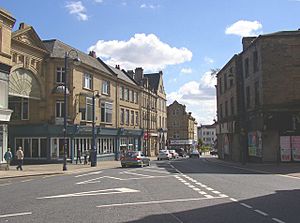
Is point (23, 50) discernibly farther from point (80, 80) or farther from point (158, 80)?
point (158, 80)

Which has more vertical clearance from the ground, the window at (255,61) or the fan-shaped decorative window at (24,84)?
the window at (255,61)

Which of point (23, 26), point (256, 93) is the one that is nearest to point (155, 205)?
point (256, 93)

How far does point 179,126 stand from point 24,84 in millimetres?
72856

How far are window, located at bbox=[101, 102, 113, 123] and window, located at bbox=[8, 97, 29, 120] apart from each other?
34.4 feet

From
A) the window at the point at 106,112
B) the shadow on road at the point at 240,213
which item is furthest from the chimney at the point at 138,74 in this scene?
the shadow on road at the point at 240,213

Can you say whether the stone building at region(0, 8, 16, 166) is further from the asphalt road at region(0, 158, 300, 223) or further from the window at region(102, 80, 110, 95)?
the window at region(102, 80, 110, 95)

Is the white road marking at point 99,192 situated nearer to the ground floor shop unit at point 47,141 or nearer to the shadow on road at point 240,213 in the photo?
the shadow on road at point 240,213

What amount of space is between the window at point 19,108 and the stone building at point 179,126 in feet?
222

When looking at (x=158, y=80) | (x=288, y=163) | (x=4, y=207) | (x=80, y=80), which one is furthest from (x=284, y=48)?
(x=158, y=80)

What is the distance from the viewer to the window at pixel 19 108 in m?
40.2

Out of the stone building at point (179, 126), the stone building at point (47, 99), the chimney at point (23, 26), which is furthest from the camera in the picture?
the stone building at point (179, 126)

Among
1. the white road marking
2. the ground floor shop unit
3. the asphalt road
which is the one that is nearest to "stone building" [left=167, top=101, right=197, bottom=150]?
the ground floor shop unit

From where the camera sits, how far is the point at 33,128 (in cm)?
3981

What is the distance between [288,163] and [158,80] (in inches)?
1927
